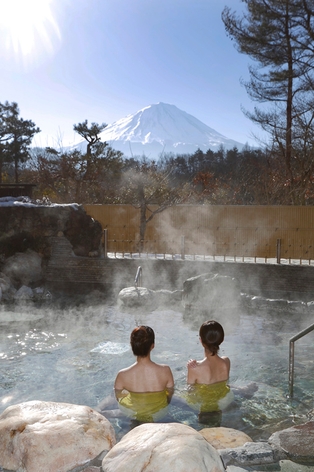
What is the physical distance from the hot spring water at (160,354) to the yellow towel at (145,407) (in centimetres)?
12

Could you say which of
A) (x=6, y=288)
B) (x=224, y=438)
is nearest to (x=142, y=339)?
(x=224, y=438)

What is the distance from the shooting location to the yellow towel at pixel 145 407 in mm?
4492

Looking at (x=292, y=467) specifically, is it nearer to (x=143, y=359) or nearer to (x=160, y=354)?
(x=143, y=359)

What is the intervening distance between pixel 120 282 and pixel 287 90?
13597 mm

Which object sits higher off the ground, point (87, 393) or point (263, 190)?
point (263, 190)

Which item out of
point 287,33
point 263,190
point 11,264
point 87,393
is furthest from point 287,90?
point 87,393

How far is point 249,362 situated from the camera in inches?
286

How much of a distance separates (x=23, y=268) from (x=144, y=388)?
31.4 feet

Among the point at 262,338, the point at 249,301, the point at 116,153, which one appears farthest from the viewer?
the point at 116,153

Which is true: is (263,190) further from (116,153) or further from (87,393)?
(87,393)

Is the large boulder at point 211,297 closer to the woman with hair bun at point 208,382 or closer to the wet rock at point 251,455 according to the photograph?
the woman with hair bun at point 208,382

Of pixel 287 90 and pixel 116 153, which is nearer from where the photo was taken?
pixel 287 90

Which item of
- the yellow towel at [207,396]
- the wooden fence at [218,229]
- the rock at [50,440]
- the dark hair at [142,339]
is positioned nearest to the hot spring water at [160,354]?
the yellow towel at [207,396]

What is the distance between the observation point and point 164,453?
2953 mm
